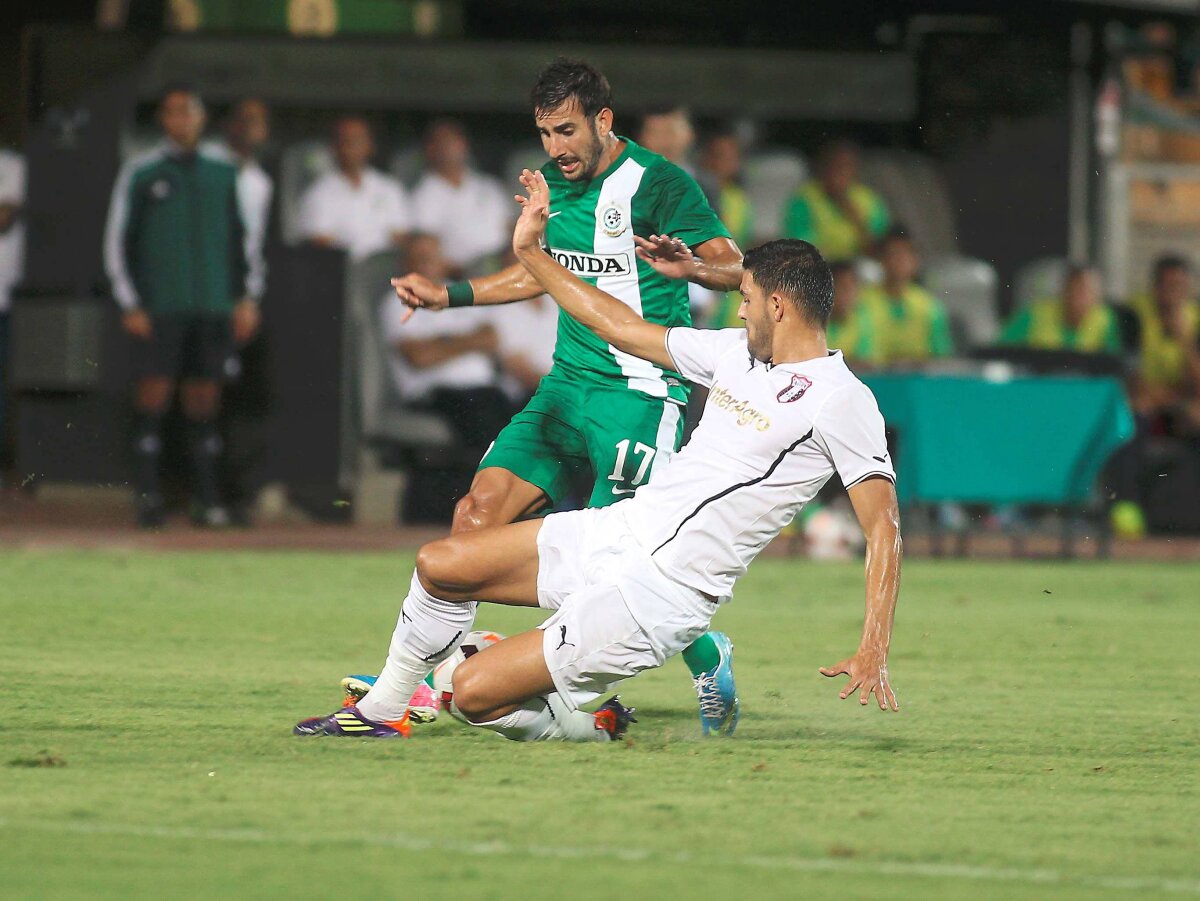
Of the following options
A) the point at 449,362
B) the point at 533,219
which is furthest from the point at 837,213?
the point at 533,219

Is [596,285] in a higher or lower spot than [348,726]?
higher

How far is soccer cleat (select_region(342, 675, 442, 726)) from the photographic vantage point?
21.2 ft

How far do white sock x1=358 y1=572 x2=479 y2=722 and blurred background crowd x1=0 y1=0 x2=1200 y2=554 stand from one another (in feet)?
17.8

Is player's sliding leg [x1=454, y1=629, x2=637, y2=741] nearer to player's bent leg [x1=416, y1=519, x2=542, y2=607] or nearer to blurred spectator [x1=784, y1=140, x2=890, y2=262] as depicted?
player's bent leg [x1=416, y1=519, x2=542, y2=607]

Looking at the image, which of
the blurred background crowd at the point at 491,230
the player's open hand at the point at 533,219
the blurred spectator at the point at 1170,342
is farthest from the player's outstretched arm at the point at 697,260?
the blurred spectator at the point at 1170,342

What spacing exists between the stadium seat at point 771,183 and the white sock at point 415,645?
32.7 feet

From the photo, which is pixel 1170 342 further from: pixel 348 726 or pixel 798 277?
pixel 348 726

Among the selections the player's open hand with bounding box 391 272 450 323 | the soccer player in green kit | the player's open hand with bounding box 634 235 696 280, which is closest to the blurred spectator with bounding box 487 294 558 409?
the soccer player in green kit

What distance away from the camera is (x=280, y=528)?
14.1 meters

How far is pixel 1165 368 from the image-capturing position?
14867 millimetres

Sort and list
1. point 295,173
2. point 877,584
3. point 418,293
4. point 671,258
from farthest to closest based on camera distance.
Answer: point 295,173, point 418,293, point 671,258, point 877,584

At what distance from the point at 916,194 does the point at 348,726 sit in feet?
38.1

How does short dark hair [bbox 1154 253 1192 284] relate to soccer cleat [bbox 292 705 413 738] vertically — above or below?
above

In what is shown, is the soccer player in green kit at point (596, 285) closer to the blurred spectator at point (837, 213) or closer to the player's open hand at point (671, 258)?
the player's open hand at point (671, 258)
